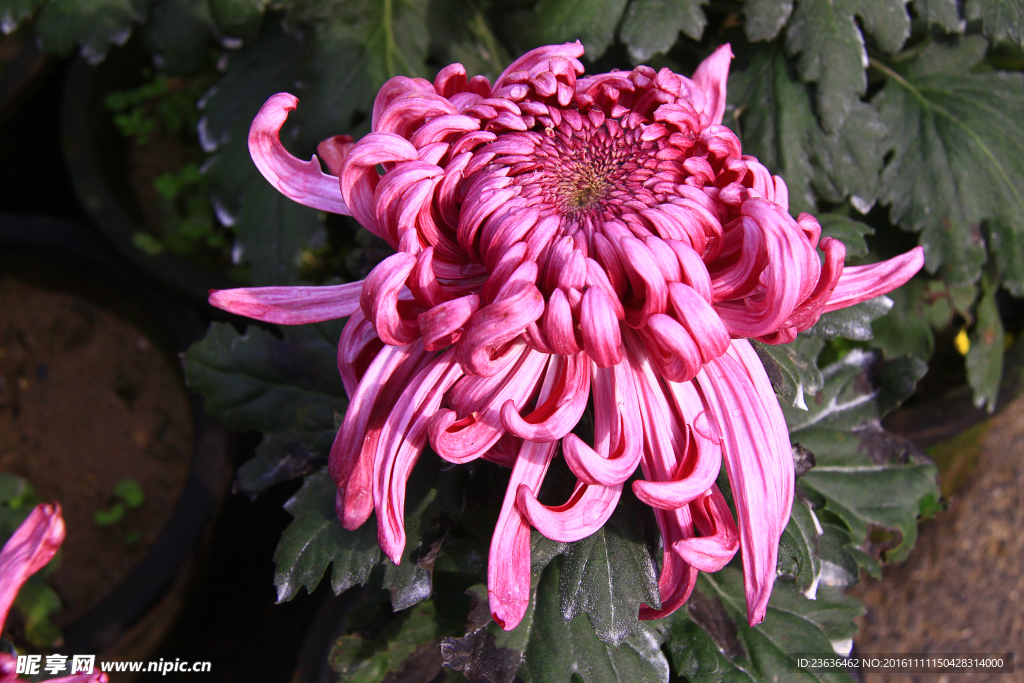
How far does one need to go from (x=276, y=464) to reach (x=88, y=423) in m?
1.40

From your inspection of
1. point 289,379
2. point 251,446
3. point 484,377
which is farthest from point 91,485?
point 484,377

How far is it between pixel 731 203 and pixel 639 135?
15 cm

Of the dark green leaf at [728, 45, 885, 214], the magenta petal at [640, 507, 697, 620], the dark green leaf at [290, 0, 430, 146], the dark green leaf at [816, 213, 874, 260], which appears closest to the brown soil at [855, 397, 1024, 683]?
the dark green leaf at [728, 45, 885, 214]

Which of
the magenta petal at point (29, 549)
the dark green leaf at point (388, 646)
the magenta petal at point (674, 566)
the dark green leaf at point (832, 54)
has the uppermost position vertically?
the dark green leaf at point (832, 54)

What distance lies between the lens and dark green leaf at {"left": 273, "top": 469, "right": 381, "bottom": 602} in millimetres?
1018

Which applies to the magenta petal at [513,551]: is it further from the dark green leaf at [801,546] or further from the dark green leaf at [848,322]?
the dark green leaf at [848,322]

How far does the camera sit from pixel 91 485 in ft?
7.30

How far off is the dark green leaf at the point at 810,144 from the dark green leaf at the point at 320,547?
985mm

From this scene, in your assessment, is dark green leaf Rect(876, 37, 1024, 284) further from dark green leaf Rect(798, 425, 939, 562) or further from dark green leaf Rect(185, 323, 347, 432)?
dark green leaf Rect(185, 323, 347, 432)

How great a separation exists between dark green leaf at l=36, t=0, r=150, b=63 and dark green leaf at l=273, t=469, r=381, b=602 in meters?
1.20

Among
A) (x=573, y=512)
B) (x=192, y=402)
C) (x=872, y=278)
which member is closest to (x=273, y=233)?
(x=192, y=402)

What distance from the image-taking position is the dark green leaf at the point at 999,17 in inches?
50.6

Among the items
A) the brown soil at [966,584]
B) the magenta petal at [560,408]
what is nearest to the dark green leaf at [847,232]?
the magenta petal at [560,408]

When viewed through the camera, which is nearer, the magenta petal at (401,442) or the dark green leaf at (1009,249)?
the magenta petal at (401,442)
